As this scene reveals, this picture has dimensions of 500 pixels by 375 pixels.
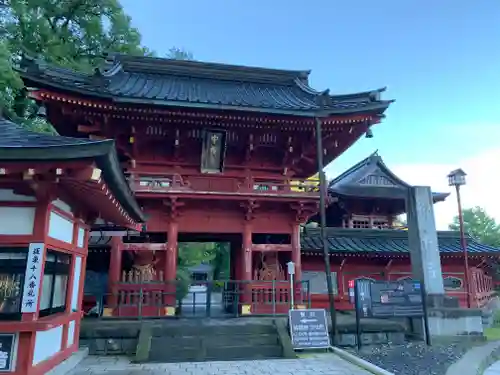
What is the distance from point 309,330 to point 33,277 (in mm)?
6736

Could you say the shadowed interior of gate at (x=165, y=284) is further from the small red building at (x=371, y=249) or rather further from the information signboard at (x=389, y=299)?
the information signboard at (x=389, y=299)

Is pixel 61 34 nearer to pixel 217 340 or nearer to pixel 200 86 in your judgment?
pixel 200 86

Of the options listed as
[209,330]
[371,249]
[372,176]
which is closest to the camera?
[209,330]

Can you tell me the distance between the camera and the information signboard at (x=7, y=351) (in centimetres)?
495

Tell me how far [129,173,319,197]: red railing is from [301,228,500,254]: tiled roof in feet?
11.2

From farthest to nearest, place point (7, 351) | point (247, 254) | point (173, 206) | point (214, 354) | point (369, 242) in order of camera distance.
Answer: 1. point (369, 242)
2. point (247, 254)
3. point (173, 206)
4. point (214, 354)
5. point (7, 351)

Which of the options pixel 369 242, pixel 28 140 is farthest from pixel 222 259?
pixel 28 140

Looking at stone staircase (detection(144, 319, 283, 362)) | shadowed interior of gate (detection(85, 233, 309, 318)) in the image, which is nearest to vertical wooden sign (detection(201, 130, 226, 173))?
shadowed interior of gate (detection(85, 233, 309, 318))

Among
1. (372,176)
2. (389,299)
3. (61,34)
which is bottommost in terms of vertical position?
(389,299)

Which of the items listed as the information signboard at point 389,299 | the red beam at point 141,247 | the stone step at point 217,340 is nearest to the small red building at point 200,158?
the red beam at point 141,247

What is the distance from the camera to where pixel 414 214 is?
11.6 m

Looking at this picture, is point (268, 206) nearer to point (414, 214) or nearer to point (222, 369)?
point (414, 214)

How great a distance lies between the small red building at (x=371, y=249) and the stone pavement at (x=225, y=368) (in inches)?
259

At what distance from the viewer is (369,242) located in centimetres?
1573
